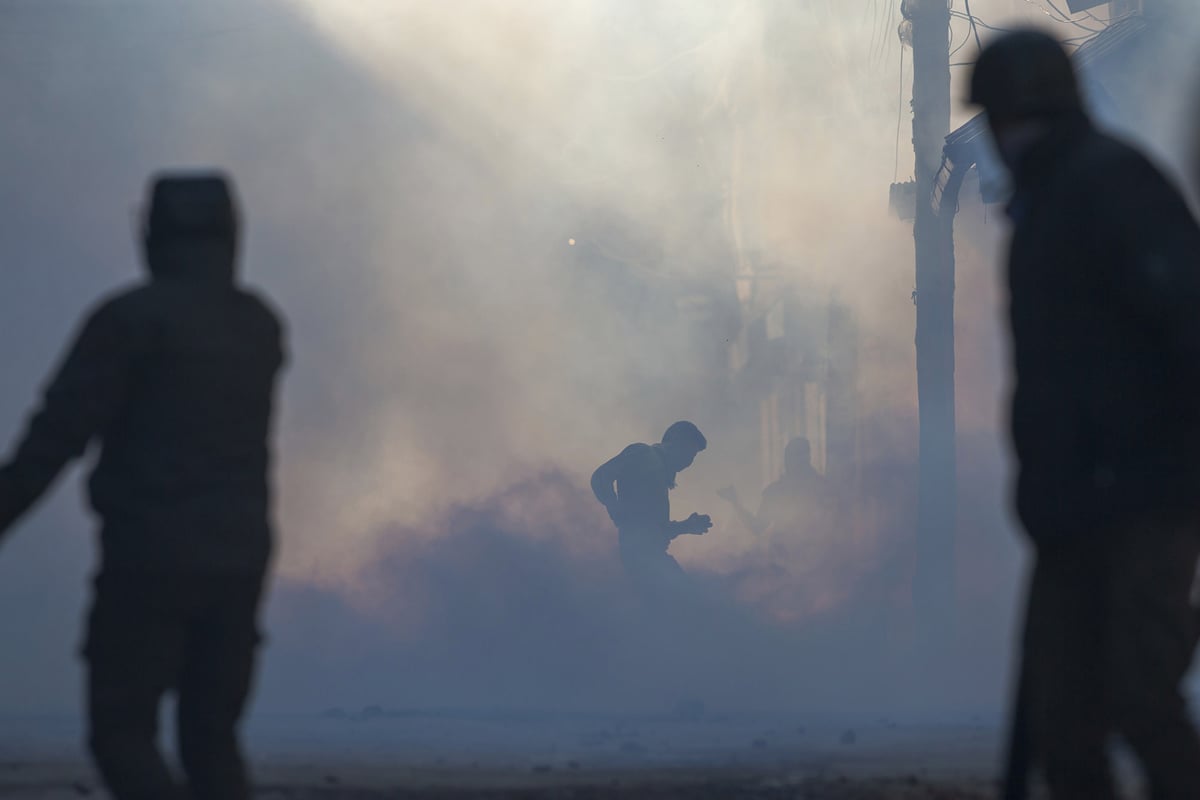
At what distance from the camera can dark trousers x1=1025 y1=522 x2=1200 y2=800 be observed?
7.25 feet

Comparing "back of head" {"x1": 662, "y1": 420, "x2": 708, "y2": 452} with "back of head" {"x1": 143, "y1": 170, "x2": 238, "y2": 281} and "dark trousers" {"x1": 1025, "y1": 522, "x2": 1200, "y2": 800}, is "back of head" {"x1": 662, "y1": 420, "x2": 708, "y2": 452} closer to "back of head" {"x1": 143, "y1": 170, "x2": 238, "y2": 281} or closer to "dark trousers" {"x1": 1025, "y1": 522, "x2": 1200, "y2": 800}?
"back of head" {"x1": 143, "y1": 170, "x2": 238, "y2": 281}

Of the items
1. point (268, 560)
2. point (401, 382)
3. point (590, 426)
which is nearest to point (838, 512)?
point (590, 426)

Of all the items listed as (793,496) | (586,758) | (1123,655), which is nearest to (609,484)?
(586,758)

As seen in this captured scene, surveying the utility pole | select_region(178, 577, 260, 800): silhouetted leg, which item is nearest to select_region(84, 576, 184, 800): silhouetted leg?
select_region(178, 577, 260, 800): silhouetted leg

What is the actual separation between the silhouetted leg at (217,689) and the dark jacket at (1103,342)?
1407 millimetres

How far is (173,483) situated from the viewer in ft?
8.83

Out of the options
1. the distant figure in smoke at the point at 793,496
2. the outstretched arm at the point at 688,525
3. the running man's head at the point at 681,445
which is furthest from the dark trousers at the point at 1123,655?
the distant figure in smoke at the point at 793,496

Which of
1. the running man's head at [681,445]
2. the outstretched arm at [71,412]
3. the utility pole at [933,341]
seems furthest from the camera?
the utility pole at [933,341]

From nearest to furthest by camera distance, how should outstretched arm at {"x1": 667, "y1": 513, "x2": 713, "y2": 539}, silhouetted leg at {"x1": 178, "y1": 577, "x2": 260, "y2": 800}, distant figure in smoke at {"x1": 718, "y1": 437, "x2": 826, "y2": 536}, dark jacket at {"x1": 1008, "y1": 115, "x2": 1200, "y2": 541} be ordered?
dark jacket at {"x1": 1008, "y1": 115, "x2": 1200, "y2": 541}, silhouetted leg at {"x1": 178, "y1": 577, "x2": 260, "y2": 800}, outstretched arm at {"x1": 667, "y1": 513, "x2": 713, "y2": 539}, distant figure in smoke at {"x1": 718, "y1": 437, "x2": 826, "y2": 536}

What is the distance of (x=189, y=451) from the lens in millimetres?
2725

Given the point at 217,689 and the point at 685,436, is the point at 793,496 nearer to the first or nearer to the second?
the point at 685,436

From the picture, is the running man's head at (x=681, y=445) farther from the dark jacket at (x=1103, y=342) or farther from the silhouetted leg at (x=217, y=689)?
the dark jacket at (x=1103, y=342)

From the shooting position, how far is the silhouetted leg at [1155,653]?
2209mm

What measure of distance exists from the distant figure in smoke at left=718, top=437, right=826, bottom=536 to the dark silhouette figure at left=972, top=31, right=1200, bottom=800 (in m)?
13.8
